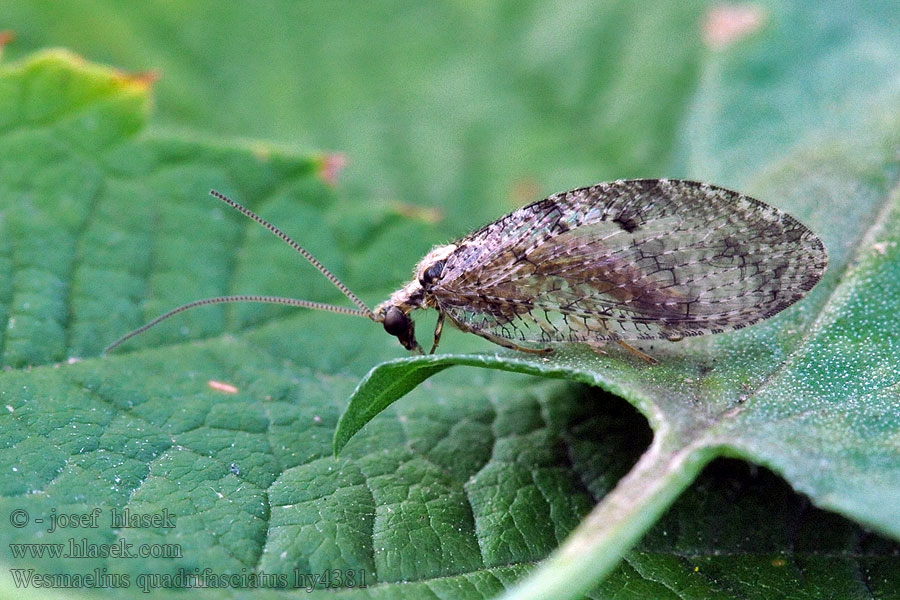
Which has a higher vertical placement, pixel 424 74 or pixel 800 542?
pixel 424 74

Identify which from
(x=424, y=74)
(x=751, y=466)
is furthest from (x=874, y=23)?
(x=751, y=466)

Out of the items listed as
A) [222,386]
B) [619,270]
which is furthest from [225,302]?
[619,270]

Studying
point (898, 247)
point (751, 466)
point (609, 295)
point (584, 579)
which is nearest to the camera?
point (584, 579)

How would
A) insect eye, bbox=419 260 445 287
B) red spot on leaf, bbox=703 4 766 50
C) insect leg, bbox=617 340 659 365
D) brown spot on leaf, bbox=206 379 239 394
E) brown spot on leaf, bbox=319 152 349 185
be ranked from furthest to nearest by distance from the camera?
1. red spot on leaf, bbox=703 4 766 50
2. brown spot on leaf, bbox=319 152 349 185
3. insect eye, bbox=419 260 445 287
4. brown spot on leaf, bbox=206 379 239 394
5. insect leg, bbox=617 340 659 365

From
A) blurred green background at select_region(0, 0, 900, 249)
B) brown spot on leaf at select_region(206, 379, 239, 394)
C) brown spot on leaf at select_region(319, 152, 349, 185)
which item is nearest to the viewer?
brown spot on leaf at select_region(206, 379, 239, 394)

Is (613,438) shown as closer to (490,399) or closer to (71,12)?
(490,399)

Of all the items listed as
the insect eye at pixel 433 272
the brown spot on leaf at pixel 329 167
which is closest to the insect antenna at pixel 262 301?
the insect eye at pixel 433 272

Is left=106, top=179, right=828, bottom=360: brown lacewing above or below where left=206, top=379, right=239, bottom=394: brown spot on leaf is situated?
above

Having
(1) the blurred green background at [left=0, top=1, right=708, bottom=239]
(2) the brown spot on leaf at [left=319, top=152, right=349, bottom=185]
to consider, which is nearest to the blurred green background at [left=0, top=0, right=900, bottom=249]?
(1) the blurred green background at [left=0, top=1, right=708, bottom=239]

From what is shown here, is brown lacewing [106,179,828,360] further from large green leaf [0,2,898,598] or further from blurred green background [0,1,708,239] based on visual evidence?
blurred green background [0,1,708,239]
